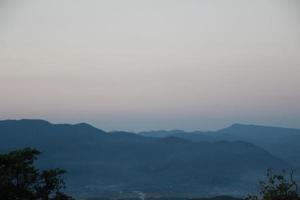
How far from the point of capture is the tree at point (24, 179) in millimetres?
38175

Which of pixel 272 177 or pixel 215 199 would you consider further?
pixel 215 199

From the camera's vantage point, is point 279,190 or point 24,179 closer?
point 279,190

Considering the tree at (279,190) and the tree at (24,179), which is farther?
the tree at (24,179)

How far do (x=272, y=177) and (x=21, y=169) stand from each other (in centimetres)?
1985

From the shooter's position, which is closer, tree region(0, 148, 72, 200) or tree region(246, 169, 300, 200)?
tree region(246, 169, 300, 200)

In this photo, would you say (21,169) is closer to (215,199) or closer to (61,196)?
(61,196)

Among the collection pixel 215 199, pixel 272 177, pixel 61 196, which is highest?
pixel 272 177

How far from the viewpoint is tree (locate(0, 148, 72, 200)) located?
38175 mm

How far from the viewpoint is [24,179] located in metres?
39.9

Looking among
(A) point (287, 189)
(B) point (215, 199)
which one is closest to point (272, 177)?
(A) point (287, 189)

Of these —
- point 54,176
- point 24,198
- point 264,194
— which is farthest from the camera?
point 54,176

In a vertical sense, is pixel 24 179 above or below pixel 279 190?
below

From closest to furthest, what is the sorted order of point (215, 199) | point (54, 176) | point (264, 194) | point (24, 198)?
point (264, 194) < point (24, 198) < point (54, 176) < point (215, 199)

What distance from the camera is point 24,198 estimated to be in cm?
3831
